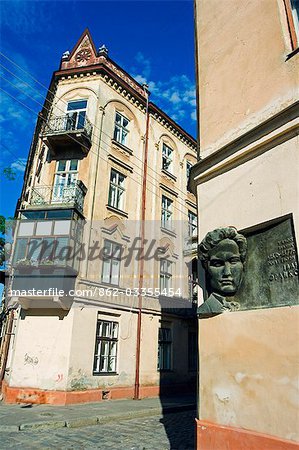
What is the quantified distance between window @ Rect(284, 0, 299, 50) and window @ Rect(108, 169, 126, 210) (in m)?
11.8

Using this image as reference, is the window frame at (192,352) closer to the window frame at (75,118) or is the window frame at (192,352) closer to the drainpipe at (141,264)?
the drainpipe at (141,264)

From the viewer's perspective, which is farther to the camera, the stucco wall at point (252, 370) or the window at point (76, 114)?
the window at point (76, 114)

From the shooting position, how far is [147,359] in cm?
1502

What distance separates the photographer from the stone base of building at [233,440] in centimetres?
303

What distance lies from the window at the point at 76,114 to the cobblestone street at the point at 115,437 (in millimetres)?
11565

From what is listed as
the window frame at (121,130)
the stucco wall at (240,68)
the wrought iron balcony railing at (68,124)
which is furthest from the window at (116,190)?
the stucco wall at (240,68)

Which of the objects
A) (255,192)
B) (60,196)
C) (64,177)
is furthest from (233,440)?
(64,177)

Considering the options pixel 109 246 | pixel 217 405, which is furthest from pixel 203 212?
pixel 109 246

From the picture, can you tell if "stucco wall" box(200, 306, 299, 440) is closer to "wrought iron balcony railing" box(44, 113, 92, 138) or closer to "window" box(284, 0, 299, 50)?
"window" box(284, 0, 299, 50)

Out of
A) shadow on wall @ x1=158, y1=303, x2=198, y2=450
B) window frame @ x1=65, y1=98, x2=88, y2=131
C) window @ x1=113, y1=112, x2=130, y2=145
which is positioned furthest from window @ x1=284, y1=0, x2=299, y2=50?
shadow on wall @ x1=158, y1=303, x2=198, y2=450

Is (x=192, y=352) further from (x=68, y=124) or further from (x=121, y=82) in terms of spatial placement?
(x=121, y=82)

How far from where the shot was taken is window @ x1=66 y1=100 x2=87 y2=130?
15.1 meters

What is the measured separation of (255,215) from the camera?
3.80m

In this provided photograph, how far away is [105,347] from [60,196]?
6342mm
